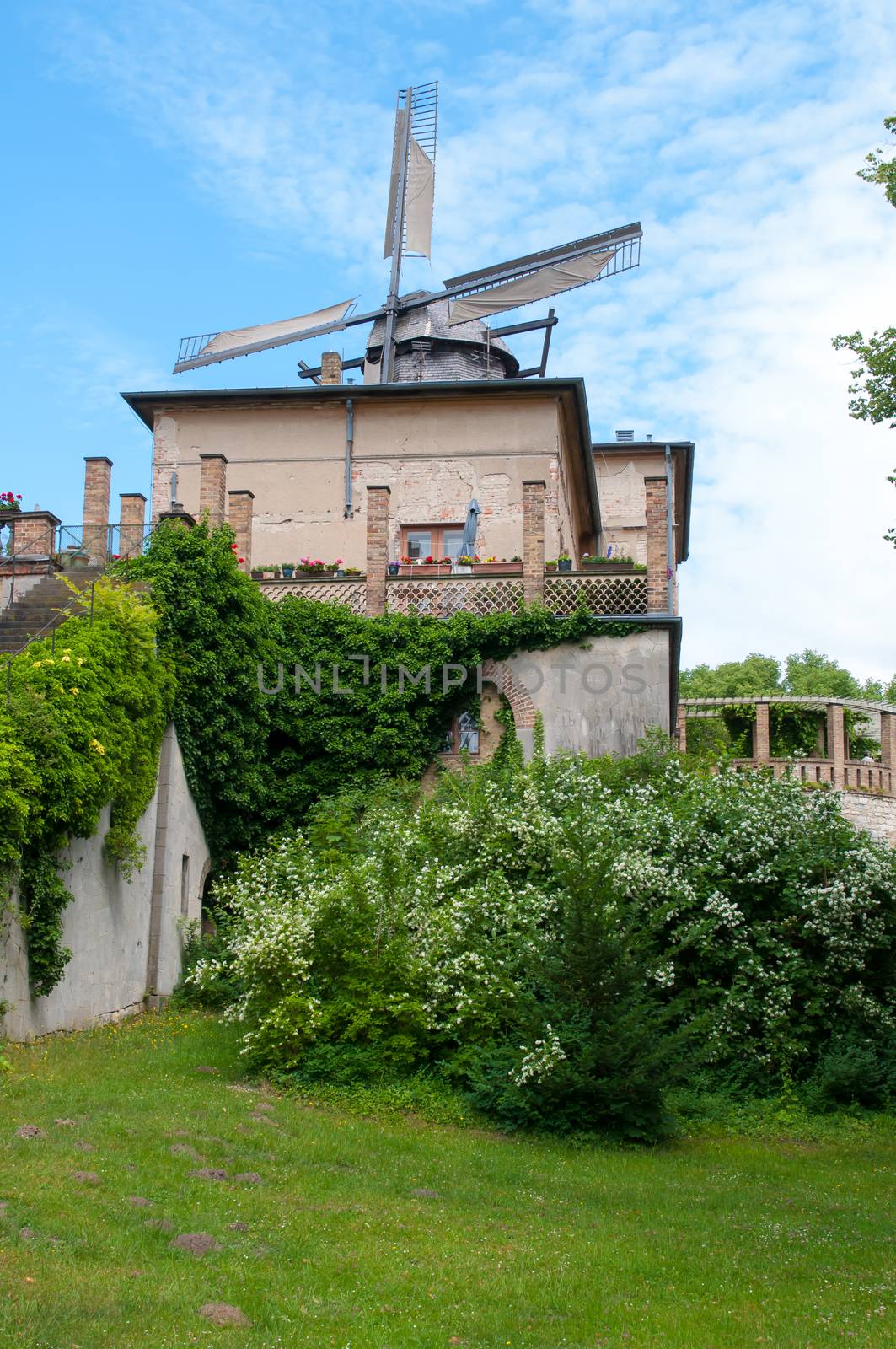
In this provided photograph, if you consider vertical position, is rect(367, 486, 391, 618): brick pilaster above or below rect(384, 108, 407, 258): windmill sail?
below

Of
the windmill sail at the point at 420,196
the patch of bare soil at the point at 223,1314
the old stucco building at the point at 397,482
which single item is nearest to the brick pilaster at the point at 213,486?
the old stucco building at the point at 397,482

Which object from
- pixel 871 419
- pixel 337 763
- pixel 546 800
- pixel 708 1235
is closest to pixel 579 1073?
pixel 708 1235

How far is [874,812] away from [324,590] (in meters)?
22.3

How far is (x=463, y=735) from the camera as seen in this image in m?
25.3

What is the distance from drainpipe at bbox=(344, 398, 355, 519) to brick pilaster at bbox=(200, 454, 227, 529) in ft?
13.5

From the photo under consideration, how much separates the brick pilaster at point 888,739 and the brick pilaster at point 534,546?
20.7 m

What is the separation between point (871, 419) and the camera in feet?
55.0

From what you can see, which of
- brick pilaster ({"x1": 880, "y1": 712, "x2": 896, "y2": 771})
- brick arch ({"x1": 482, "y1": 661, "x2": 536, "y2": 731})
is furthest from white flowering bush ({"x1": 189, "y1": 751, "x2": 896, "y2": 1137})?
brick pilaster ({"x1": 880, "y1": 712, "x2": 896, "y2": 771})

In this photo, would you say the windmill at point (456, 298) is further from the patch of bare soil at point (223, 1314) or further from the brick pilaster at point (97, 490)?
the patch of bare soil at point (223, 1314)

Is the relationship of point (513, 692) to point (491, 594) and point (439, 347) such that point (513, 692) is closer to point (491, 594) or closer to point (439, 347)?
point (491, 594)

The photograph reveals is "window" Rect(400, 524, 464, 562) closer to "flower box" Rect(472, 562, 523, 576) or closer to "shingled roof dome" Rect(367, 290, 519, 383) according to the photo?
"flower box" Rect(472, 562, 523, 576)

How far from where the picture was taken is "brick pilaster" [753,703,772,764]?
138 ft

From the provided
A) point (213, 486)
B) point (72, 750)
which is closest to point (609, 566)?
point (213, 486)

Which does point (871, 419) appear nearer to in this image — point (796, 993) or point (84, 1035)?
point (796, 993)
